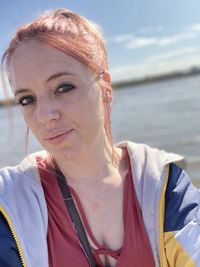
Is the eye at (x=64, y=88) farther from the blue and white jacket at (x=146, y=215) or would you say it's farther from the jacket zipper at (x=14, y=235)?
the jacket zipper at (x=14, y=235)

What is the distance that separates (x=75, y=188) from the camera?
1.89 m

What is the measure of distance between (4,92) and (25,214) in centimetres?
62

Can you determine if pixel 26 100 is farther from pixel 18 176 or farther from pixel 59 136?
pixel 18 176

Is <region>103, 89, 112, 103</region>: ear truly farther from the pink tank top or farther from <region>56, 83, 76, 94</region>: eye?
the pink tank top

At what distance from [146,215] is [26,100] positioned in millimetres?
661

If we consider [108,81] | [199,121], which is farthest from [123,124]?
[108,81]

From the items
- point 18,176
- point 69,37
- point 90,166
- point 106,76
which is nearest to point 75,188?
point 90,166

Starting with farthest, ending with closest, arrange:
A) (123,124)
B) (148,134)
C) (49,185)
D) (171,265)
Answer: (123,124) → (148,134) → (49,185) → (171,265)

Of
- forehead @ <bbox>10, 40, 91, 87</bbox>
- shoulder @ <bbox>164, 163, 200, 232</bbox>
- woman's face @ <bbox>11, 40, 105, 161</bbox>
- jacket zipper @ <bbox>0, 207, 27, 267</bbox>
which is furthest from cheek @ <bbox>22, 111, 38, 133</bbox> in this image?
shoulder @ <bbox>164, 163, 200, 232</bbox>

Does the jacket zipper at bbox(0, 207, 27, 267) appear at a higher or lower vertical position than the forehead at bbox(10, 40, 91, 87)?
lower

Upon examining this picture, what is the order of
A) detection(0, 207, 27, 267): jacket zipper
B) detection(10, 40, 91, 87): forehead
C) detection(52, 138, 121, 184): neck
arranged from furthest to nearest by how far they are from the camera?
detection(52, 138, 121, 184): neck
detection(10, 40, 91, 87): forehead
detection(0, 207, 27, 267): jacket zipper

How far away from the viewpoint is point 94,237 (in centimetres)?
178

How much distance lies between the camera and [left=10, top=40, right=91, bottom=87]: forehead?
1709mm

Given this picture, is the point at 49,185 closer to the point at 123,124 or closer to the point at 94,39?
the point at 94,39
